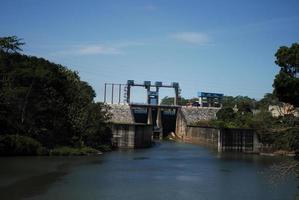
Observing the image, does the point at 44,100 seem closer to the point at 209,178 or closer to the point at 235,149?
the point at 209,178

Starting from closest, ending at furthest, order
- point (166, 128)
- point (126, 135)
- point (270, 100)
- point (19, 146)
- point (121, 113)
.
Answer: point (270, 100) < point (19, 146) < point (126, 135) < point (121, 113) < point (166, 128)

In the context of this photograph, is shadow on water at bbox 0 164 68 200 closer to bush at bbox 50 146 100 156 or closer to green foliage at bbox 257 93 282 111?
bush at bbox 50 146 100 156

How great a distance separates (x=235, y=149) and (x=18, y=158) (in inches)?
1377

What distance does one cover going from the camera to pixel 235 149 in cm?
6944

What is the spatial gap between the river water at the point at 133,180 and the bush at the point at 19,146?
2.12m

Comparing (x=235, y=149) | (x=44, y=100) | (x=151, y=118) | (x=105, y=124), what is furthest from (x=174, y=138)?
(x=44, y=100)

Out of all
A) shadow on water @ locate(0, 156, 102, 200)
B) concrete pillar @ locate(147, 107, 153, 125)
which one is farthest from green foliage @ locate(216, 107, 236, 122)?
→ shadow on water @ locate(0, 156, 102, 200)

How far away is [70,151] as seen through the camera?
53.3 m

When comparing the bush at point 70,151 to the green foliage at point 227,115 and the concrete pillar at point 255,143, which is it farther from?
the green foliage at point 227,115

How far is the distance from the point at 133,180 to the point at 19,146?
718 inches

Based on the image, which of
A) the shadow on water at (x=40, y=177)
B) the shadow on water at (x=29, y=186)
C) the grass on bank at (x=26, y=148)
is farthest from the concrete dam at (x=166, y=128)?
the shadow on water at (x=29, y=186)

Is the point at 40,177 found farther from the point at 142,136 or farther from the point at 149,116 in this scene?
the point at 149,116

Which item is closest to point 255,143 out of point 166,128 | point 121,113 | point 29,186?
point 121,113

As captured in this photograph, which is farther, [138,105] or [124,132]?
[138,105]
